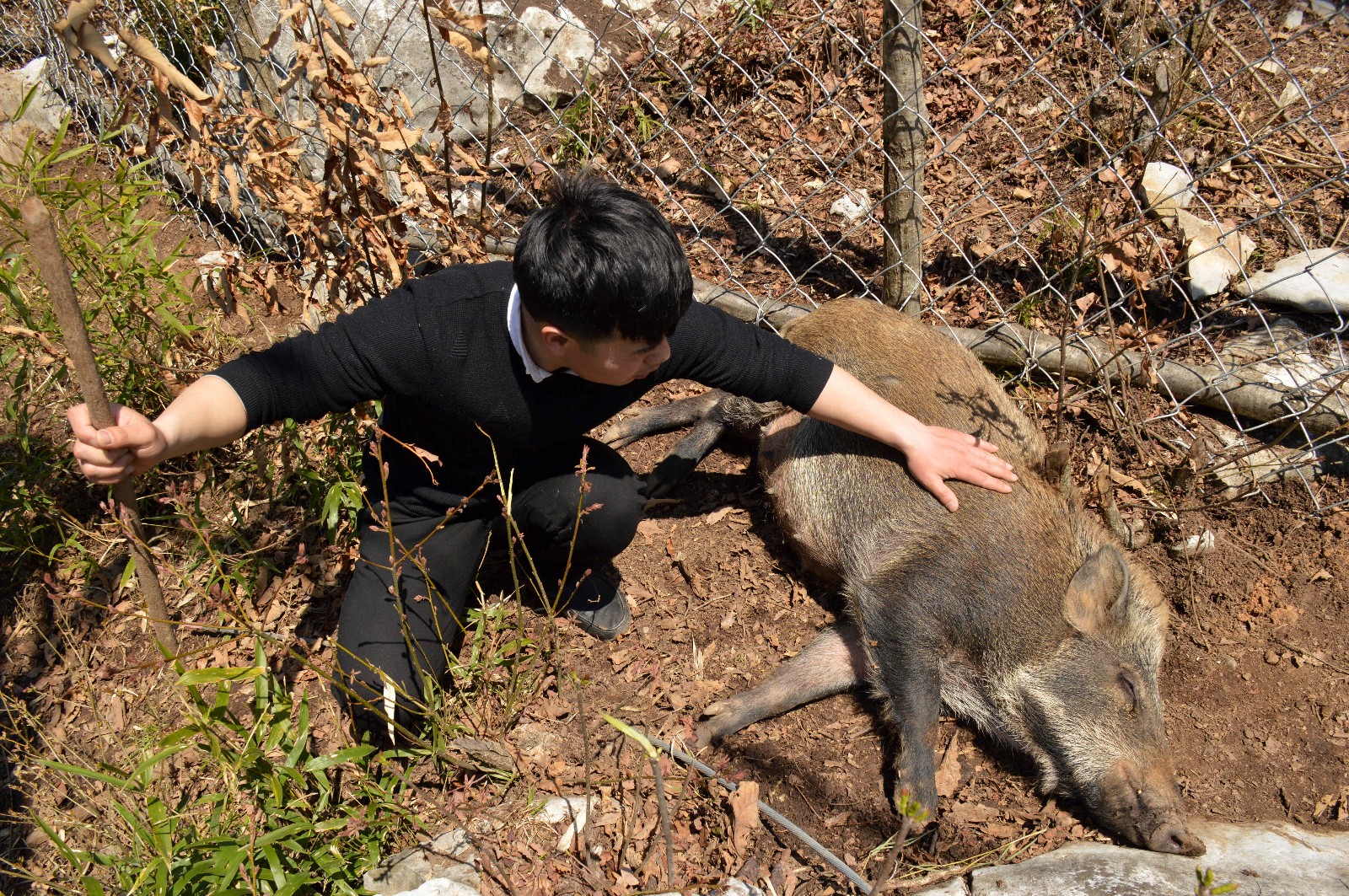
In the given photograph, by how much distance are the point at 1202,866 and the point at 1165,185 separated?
278cm

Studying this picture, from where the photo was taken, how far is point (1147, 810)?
114 inches

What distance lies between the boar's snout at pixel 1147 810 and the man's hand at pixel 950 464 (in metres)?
0.99

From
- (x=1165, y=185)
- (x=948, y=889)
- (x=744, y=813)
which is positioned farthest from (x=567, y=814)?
(x=1165, y=185)

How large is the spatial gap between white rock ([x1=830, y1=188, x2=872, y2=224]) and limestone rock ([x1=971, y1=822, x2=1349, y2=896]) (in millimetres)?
3047

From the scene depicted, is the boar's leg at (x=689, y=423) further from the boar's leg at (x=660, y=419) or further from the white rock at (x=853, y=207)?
the white rock at (x=853, y=207)

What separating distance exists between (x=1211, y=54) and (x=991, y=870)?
395cm

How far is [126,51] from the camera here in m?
4.96

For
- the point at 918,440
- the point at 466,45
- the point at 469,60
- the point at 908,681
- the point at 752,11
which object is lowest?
the point at 908,681

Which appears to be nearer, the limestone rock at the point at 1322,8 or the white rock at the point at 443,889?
the white rock at the point at 443,889

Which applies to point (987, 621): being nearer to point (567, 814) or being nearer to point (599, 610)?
point (599, 610)

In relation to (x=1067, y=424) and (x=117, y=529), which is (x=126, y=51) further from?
(x=1067, y=424)

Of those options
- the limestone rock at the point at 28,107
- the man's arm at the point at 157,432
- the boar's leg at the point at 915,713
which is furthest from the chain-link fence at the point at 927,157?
the boar's leg at the point at 915,713

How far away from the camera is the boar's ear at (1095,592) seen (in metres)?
3.14

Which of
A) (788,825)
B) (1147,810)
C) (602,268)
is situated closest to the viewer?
(602,268)
